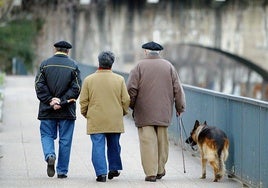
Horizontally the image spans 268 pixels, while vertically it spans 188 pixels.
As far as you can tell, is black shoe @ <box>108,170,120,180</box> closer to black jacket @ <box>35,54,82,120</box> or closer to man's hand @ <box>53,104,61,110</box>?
black jacket @ <box>35,54,82,120</box>

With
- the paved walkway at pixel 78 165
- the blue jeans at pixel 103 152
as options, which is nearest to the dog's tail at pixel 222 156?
the paved walkway at pixel 78 165

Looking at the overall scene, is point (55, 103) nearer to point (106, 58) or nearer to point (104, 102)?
point (104, 102)

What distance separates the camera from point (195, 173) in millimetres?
15984

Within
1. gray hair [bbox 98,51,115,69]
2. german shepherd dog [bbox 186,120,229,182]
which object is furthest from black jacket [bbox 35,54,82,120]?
german shepherd dog [bbox 186,120,229,182]

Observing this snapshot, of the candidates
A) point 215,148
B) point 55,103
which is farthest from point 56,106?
point 215,148

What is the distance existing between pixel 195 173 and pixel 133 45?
40315 millimetres

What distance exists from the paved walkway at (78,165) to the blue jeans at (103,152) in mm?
208

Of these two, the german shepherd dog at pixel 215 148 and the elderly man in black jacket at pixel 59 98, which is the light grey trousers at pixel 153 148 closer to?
the german shepherd dog at pixel 215 148

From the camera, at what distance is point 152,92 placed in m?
14.8

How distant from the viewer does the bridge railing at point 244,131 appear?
44.4 feet

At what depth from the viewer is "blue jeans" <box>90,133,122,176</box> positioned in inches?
573

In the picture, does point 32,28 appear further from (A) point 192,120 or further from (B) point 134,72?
(B) point 134,72

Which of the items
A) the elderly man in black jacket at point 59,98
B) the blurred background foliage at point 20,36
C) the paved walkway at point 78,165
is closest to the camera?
the paved walkway at point 78,165

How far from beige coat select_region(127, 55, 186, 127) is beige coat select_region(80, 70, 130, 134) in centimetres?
21
